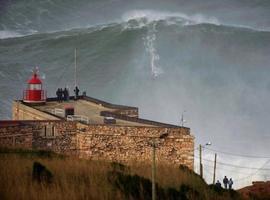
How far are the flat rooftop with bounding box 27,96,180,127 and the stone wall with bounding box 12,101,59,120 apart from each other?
310 mm

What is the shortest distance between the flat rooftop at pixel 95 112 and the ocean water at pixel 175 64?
20.9ft

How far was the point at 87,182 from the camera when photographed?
35.5 ft

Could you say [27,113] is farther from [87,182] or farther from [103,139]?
[87,182]

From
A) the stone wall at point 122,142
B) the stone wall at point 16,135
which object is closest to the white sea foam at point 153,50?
the stone wall at point 122,142

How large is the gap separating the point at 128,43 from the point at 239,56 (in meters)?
9.83

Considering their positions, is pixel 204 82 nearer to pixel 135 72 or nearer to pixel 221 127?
pixel 135 72

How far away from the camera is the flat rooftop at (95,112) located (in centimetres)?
1911

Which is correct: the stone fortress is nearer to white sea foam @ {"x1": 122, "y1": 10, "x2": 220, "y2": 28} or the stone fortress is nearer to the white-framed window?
the white-framed window

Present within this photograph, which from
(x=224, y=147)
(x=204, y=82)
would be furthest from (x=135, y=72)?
(x=224, y=147)

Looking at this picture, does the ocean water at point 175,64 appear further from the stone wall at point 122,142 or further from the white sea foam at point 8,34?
the stone wall at point 122,142

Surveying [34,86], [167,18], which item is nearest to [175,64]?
[167,18]

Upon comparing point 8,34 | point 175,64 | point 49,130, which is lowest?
point 49,130

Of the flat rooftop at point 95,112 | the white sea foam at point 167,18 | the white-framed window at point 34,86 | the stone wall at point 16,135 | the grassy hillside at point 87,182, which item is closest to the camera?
the grassy hillside at point 87,182

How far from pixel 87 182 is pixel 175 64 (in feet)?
143
